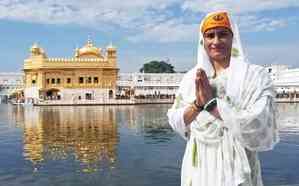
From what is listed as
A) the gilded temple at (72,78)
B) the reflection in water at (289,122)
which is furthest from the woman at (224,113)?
the gilded temple at (72,78)

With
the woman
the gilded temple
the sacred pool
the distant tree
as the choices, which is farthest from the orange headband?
the distant tree

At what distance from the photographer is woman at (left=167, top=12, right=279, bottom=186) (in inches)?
71.4

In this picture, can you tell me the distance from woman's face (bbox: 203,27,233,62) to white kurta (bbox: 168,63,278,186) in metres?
0.08

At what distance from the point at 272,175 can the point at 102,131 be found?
9945 millimetres

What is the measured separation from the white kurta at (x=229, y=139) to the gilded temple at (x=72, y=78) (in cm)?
5028

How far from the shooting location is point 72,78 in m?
53.1

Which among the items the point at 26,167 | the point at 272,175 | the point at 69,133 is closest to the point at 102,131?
the point at 69,133

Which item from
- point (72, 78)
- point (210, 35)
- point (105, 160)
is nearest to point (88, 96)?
point (72, 78)

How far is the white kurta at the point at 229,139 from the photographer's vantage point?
1.80 meters

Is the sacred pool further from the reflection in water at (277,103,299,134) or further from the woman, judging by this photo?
the woman

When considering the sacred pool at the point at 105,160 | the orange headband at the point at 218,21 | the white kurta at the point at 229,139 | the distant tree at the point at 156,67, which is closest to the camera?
the white kurta at the point at 229,139

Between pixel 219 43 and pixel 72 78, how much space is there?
51.9m

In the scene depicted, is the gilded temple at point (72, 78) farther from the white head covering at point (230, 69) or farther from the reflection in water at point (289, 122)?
the white head covering at point (230, 69)

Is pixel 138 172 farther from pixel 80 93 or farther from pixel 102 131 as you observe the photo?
pixel 80 93
